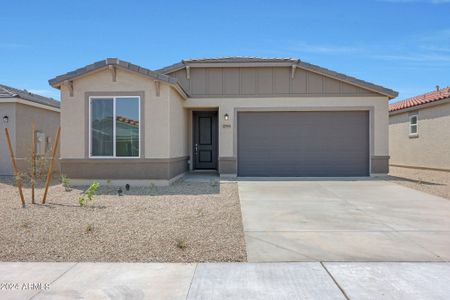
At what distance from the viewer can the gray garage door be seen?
14234 mm

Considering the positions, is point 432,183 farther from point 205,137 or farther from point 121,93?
point 121,93

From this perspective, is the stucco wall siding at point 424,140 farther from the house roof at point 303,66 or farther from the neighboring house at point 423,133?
the house roof at point 303,66

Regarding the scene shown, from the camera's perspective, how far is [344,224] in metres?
6.95

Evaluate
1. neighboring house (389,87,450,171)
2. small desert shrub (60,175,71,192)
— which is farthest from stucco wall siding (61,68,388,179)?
neighboring house (389,87,450,171)

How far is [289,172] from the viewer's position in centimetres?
1429

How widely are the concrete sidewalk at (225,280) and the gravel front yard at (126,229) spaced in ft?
1.24

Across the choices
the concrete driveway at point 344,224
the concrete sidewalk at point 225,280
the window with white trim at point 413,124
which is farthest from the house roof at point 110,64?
the window with white trim at point 413,124

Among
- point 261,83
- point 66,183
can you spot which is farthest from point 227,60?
point 66,183

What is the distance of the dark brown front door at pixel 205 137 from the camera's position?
52.1 ft

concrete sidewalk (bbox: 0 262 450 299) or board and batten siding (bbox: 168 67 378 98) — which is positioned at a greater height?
board and batten siding (bbox: 168 67 378 98)

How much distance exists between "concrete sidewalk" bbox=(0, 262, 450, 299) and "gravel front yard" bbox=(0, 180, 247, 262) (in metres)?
0.38

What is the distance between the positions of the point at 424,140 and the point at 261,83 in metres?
8.20

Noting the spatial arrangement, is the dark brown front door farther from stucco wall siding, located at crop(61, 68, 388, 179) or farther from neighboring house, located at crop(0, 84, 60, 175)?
neighboring house, located at crop(0, 84, 60, 175)

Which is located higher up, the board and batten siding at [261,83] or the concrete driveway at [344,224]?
the board and batten siding at [261,83]
